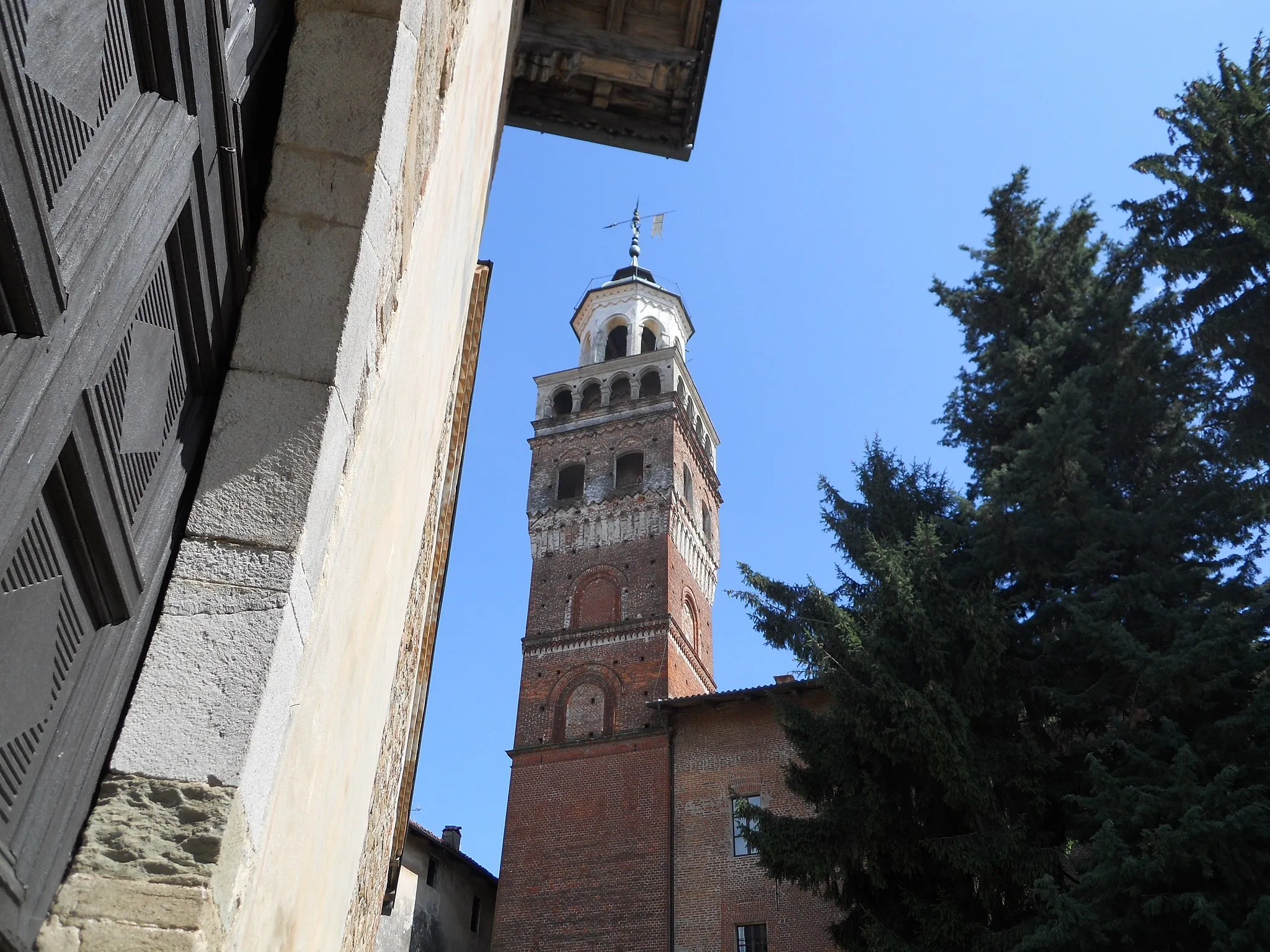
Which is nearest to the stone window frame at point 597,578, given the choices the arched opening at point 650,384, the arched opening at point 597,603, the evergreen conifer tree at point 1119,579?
the arched opening at point 597,603

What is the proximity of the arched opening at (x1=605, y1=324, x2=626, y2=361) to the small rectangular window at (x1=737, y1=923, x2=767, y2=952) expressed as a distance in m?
19.2

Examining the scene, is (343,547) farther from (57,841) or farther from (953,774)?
(953,774)

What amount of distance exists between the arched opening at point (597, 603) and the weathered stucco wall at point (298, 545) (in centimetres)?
2288

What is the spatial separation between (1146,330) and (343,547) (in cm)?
1382

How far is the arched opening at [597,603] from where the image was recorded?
84.2 feet

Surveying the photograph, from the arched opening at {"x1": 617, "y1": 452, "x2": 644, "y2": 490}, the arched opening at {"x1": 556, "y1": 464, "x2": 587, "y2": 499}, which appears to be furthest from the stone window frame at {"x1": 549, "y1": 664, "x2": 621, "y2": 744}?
the arched opening at {"x1": 617, "y1": 452, "x2": 644, "y2": 490}

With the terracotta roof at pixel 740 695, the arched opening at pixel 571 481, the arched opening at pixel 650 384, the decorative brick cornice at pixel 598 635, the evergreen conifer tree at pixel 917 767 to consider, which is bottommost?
the evergreen conifer tree at pixel 917 767

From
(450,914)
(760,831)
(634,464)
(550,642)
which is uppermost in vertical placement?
(634,464)

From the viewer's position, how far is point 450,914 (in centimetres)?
2097

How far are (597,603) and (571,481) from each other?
4.27 meters

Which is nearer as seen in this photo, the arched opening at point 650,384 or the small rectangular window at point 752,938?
the small rectangular window at point 752,938

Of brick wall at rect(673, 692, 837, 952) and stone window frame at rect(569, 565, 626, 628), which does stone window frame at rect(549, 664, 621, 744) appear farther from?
brick wall at rect(673, 692, 837, 952)

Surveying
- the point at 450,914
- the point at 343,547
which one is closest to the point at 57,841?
the point at 343,547

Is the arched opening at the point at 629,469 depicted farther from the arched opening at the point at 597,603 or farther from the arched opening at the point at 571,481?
the arched opening at the point at 597,603
